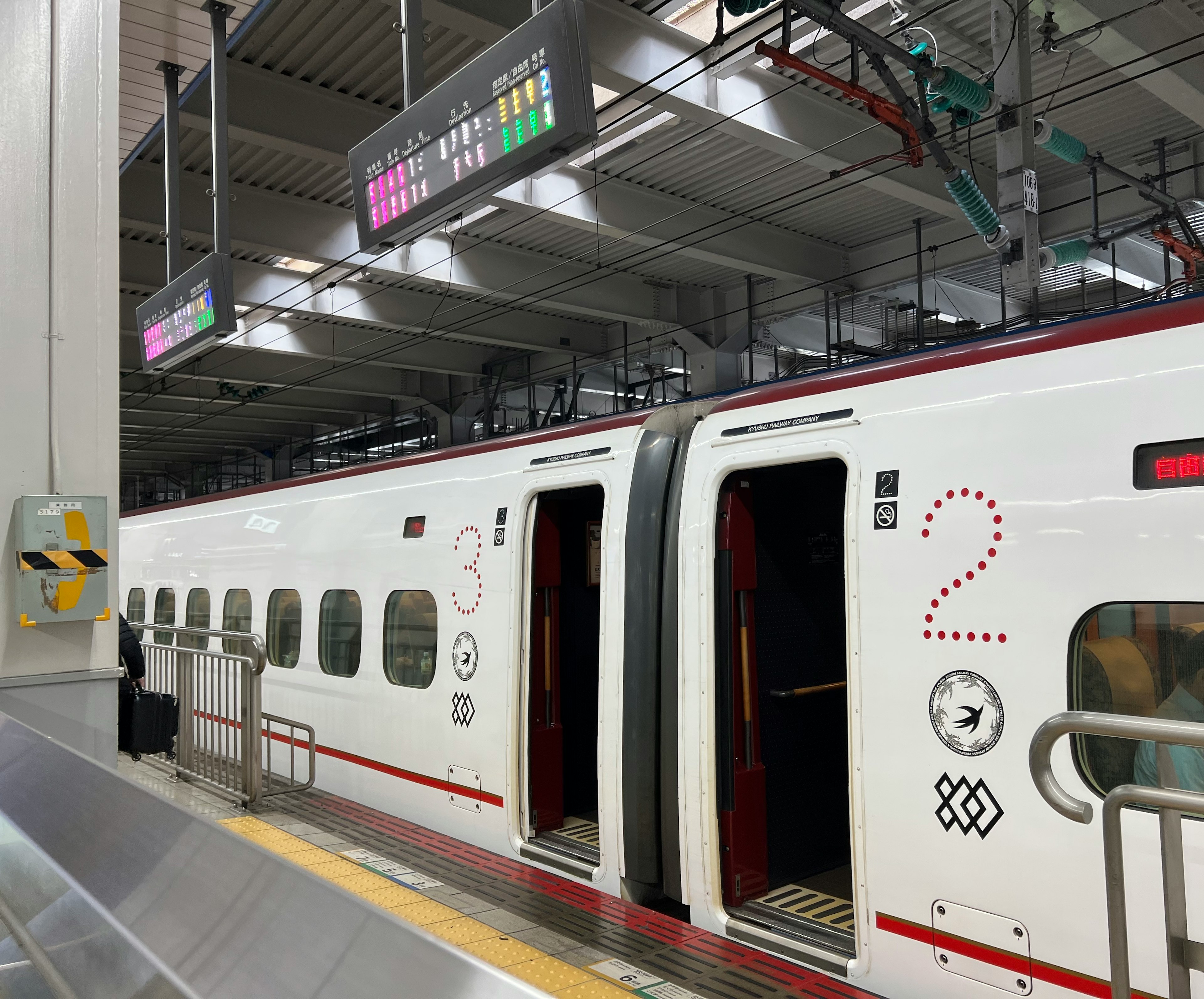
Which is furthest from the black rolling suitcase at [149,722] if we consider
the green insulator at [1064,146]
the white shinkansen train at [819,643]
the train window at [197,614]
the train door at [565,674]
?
the green insulator at [1064,146]

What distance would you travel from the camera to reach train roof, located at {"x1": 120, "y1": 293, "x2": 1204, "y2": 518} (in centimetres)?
333

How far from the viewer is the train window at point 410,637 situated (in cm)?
643

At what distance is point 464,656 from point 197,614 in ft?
15.4

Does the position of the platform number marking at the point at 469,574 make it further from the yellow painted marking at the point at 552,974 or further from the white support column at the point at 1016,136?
the white support column at the point at 1016,136

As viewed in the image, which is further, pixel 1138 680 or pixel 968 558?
pixel 968 558

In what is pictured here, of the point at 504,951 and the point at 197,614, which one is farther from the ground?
the point at 197,614

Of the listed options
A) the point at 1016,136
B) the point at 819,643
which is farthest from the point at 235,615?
the point at 1016,136

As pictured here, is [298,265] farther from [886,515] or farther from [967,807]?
[967,807]

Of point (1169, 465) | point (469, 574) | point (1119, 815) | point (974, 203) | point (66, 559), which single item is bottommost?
point (1119, 815)

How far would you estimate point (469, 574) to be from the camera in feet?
20.1

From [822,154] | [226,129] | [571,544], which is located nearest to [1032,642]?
[571,544]

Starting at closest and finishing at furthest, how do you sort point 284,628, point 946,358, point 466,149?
point 946,358, point 466,149, point 284,628

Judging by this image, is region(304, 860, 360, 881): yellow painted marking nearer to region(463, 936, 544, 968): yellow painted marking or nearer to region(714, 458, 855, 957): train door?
region(463, 936, 544, 968): yellow painted marking

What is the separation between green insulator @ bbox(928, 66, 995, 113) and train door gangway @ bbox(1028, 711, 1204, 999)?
462 cm
